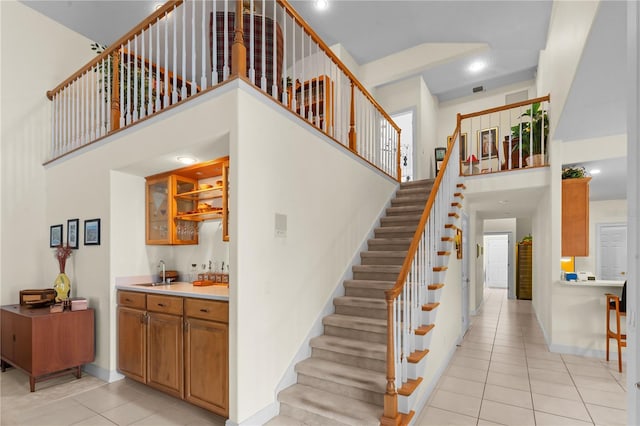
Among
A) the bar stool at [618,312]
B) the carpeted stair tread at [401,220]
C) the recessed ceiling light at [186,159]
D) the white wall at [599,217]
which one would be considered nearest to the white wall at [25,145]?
the recessed ceiling light at [186,159]

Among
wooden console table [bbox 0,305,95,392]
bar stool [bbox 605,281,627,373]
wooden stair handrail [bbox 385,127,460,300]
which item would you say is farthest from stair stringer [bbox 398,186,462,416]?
wooden console table [bbox 0,305,95,392]

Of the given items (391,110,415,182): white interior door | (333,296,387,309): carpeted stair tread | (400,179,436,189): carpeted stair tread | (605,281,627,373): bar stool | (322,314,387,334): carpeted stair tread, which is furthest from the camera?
(391,110,415,182): white interior door

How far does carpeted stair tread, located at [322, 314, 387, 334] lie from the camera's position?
3.26 meters

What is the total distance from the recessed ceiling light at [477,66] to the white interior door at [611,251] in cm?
457

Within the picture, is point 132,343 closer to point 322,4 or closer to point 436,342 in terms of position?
point 436,342

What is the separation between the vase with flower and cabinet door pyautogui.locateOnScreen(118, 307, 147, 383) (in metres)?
0.76

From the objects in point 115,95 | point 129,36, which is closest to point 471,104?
point 129,36

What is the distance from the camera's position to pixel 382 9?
5.32m

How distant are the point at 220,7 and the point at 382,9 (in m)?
2.48

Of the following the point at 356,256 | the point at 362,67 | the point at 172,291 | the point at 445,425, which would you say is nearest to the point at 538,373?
the point at 445,425

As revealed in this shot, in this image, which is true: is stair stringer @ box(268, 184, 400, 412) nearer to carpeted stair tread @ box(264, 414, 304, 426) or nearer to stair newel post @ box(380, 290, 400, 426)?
carpeted stair tread @ box(264, 414, 304, 426)

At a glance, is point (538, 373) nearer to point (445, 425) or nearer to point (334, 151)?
point (445, 425)

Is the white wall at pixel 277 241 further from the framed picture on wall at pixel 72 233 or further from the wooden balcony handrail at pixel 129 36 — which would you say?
the framed picture on wall at pixel 72 233

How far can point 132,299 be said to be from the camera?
3.45 m
